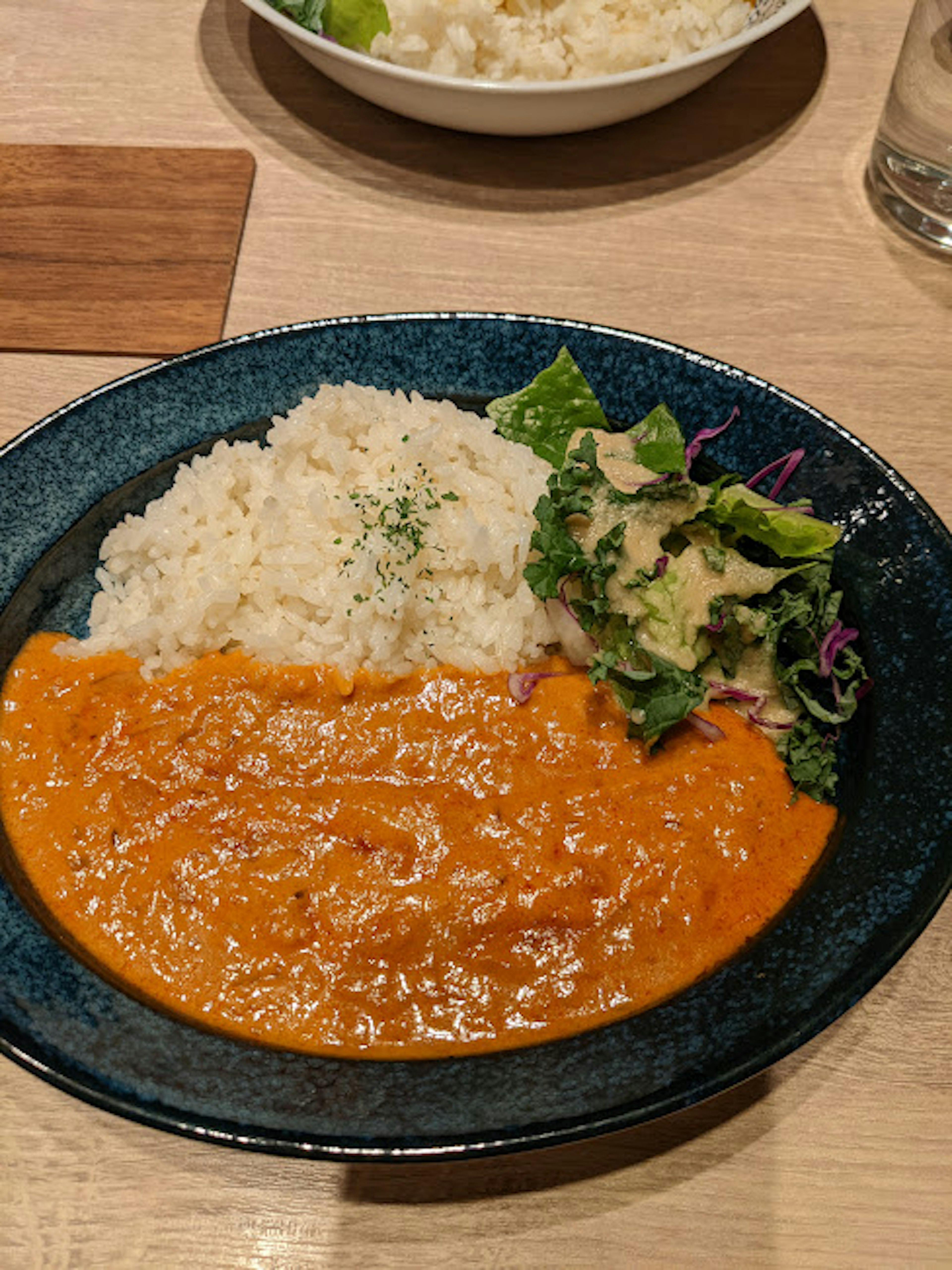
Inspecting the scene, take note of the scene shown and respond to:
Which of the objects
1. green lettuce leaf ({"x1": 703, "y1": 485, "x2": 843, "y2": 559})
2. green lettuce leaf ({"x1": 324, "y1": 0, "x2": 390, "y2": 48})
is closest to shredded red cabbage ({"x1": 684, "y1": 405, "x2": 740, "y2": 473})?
green lettuce leaf ({"x1": 703, "y1": 485, "x2": 843, "y2": 559})

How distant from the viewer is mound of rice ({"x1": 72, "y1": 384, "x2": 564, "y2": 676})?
173 cm

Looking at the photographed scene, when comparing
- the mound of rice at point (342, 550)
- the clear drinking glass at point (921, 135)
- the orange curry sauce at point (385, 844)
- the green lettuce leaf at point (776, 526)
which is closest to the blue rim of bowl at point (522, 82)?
the clear drinking glass at point (921, 135)

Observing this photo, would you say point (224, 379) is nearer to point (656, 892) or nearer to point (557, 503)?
point (557, 503)

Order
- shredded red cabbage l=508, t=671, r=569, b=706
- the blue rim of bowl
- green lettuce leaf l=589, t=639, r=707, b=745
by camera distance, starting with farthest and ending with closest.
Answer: the blue rim of bowl
shredded red cabbage l=508, t=671, r=569, b=706
green lettuce leaf l=589, t=639, r=707, b=745

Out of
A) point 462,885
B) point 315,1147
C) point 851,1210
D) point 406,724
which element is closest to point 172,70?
point 406,724

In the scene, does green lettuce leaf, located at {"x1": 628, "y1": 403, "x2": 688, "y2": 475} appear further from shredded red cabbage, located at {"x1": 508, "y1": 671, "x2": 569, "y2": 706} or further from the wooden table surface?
the wooden table surface

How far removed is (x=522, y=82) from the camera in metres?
2.27

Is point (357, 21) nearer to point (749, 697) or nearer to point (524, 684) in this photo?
point (524, 684)

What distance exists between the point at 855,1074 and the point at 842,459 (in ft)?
3.00

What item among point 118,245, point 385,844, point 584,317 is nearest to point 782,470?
point 584,317

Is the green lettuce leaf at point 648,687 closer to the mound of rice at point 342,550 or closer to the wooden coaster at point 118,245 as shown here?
the mound of rice at point 342,550

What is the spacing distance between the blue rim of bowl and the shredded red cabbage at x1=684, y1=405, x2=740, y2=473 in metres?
0.84

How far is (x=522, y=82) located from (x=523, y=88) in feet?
0.50

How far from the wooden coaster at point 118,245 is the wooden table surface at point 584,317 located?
56 mm
